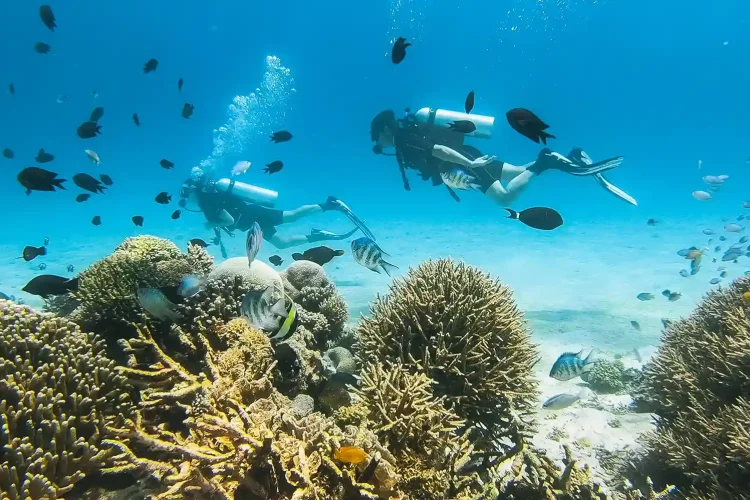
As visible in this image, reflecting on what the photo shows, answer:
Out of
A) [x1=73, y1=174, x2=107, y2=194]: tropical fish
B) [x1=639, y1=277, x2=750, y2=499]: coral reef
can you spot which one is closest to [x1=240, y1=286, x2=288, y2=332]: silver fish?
[x1=639, y1=277, x2=750, y2=499]: coral reef

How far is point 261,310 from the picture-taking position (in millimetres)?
3207

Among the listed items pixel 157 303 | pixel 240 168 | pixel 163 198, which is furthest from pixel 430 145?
pixel 157 303

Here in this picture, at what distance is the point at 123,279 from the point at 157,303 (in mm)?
940

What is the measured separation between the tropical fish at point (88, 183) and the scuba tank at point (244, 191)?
722cm

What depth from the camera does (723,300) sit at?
5.36m

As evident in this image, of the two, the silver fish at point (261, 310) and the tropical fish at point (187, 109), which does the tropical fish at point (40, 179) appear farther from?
the tropical fish at point (187, 109)

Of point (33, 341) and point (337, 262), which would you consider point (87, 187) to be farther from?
point (337, 262)

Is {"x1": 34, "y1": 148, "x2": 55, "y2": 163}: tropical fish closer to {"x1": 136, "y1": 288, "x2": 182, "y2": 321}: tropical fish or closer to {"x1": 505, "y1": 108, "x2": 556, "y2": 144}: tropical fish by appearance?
{"x1": 136, "y1": 288, "x2": 182, "y2": 321}: tropical fish

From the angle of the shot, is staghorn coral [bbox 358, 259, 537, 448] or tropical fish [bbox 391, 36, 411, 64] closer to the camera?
staghorn coral [bbox 358, 259, 537, 448]

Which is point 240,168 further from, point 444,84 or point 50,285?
point 444,84

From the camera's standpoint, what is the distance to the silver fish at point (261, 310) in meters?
3.14

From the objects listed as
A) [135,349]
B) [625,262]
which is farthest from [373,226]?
[135,349]

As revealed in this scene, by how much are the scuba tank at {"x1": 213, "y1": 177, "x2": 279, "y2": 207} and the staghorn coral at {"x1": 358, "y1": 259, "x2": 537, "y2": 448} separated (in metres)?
11.9

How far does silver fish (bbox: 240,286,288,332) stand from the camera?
314cm
